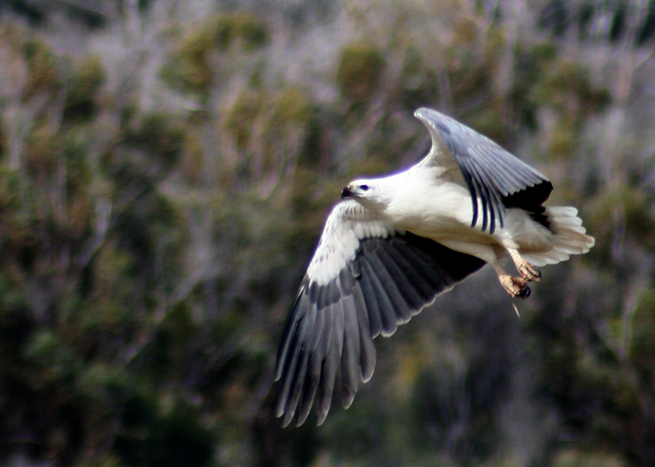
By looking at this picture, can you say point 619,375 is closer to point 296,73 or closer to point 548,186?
point 296,73

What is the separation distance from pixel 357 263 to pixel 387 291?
0.33m

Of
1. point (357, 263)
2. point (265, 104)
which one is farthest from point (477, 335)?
point (357, 263)

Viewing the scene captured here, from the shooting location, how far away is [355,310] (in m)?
8.05

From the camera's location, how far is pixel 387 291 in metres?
8.07

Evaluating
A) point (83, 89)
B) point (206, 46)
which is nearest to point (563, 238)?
point (83, 89)

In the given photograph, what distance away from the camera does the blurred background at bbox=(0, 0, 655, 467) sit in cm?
2123

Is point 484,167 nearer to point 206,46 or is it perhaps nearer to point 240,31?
point 206,46

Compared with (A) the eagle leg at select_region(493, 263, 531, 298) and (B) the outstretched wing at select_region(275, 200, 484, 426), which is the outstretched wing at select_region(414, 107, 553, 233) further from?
(B) the outstretched wing at select_region(275, 200, 484, 426)

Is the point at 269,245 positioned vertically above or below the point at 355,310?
above

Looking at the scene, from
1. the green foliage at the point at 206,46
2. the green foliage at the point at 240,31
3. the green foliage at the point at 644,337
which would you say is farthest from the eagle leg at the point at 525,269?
the green foliage at the point at 240,31

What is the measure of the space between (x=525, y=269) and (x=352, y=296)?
1.29 metres

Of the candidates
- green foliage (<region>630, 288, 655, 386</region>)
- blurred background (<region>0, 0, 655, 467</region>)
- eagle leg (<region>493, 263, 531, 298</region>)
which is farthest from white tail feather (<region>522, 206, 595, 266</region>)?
green foliage (<region>630, 288, 655, 386</region>)

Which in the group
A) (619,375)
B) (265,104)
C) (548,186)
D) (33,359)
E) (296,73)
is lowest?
(548,186)

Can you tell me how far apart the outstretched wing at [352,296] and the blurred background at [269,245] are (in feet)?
41.4
